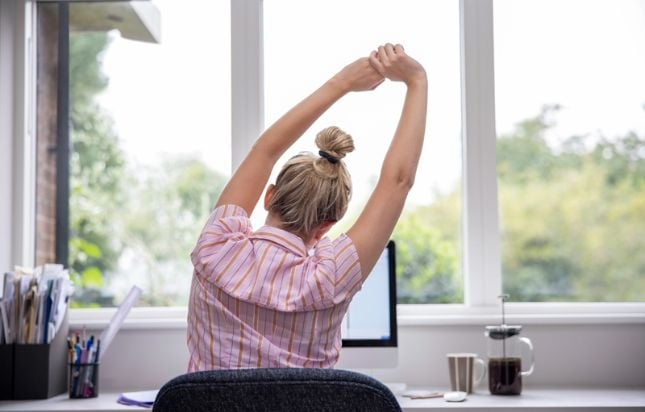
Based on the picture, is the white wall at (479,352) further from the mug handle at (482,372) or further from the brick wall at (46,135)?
the brick wall at (46,135)

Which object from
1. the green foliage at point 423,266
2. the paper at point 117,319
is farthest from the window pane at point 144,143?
the green foliage at point 423,266

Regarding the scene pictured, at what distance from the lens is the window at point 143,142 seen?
3.36 m

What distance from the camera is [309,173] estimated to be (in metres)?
1.40

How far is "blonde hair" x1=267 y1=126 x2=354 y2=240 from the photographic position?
1399 mm

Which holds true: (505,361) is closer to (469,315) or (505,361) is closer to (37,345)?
(469,315)

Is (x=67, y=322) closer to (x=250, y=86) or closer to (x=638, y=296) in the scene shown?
(x=250, y=86)

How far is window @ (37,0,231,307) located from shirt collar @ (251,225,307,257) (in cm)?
198

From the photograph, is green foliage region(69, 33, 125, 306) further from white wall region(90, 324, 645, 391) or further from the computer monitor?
the computer monitor

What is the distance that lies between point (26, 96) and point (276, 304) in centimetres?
240

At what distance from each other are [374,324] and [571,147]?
1.03 metres

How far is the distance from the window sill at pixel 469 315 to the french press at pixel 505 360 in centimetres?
15

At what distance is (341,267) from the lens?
4.30 feet

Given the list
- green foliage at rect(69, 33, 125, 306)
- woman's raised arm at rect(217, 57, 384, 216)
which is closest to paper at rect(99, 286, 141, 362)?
green foliage at rect(69, 33, 125, 306)

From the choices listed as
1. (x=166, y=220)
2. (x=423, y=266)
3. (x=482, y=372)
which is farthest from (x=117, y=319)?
(x=482, y=372)
